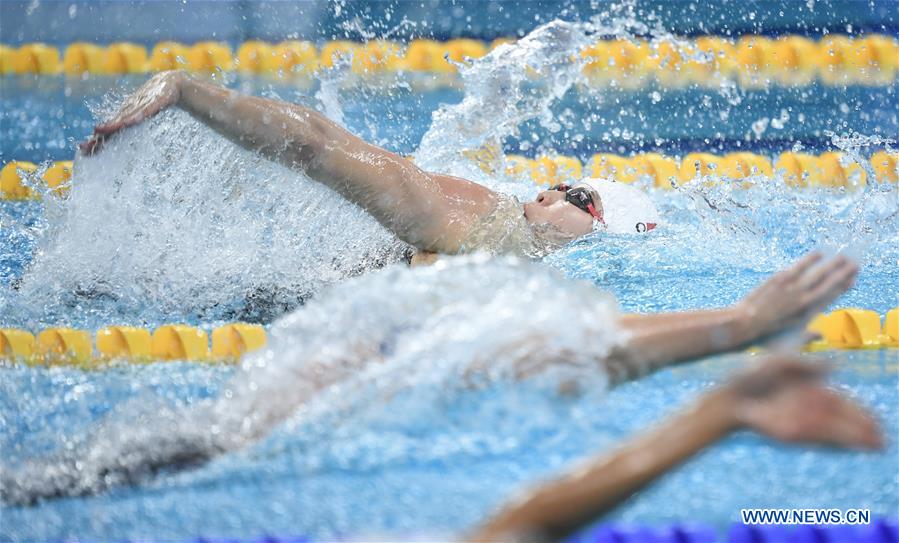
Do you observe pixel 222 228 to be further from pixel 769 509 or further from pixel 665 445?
pixel 665 445

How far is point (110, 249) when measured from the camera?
2664 millimetres

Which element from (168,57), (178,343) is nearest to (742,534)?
(178,343)

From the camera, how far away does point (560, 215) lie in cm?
280

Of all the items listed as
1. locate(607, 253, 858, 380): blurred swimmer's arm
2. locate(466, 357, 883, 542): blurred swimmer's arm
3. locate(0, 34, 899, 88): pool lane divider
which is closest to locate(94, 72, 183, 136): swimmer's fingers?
locate(607, 253, 858, 380): blurred swimmer's arm

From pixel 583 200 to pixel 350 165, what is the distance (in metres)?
0.76

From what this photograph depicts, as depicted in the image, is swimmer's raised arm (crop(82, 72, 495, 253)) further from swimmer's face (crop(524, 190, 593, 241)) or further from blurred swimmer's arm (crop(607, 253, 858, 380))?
blurred swimmer's arm (crop(607, 253, 858, 380))

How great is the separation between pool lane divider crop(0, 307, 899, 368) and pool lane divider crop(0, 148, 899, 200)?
1.58 meters

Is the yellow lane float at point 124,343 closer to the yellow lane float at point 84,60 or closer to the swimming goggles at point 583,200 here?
the swimming goggles at point 583,200

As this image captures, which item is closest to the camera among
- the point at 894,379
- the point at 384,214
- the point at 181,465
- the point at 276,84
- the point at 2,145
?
the point at 181,465

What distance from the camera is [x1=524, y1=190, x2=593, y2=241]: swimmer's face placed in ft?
9.08

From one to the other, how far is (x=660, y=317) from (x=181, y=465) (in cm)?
82

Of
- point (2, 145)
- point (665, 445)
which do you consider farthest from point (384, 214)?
point (2, 145)

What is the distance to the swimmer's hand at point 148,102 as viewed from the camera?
234 centimetres

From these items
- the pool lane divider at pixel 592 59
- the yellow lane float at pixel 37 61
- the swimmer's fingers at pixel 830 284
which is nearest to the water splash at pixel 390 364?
the swimmer's fingers at pixel 830 284
